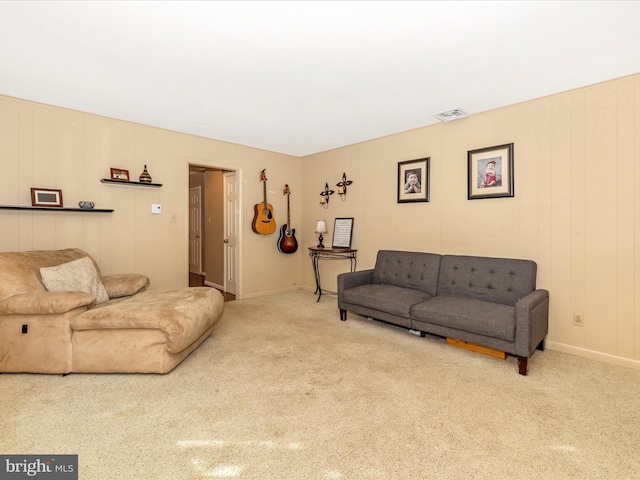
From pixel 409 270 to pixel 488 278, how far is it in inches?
34.9

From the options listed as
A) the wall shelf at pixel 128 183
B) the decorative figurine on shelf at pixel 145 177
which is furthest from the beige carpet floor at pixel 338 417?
the decorative figurine on shelf at pixel 145 177

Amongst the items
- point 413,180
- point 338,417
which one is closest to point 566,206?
point 413,180

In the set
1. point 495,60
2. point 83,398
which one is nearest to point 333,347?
point 83,398

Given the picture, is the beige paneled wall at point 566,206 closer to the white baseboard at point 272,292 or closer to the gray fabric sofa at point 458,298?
the gray fabric sofa at point 458,298

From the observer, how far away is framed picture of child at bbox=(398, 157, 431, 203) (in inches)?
157

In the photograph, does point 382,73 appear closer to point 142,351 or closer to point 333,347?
point 333,347

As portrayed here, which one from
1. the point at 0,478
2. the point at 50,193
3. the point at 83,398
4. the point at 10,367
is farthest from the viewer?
the point at 50,193

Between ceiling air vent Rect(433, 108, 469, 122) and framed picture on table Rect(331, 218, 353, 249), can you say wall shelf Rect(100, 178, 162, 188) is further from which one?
ceiling air vent Rect(433, 108, 469, 122)

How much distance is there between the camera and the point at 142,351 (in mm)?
2422

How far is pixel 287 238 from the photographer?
5402 millimetres

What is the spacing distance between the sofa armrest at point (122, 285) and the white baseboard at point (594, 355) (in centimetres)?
403

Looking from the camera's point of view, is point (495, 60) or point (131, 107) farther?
point (131, 107)

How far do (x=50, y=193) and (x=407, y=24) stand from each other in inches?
145

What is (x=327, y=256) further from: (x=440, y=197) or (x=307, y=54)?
(x=307, y=54)
